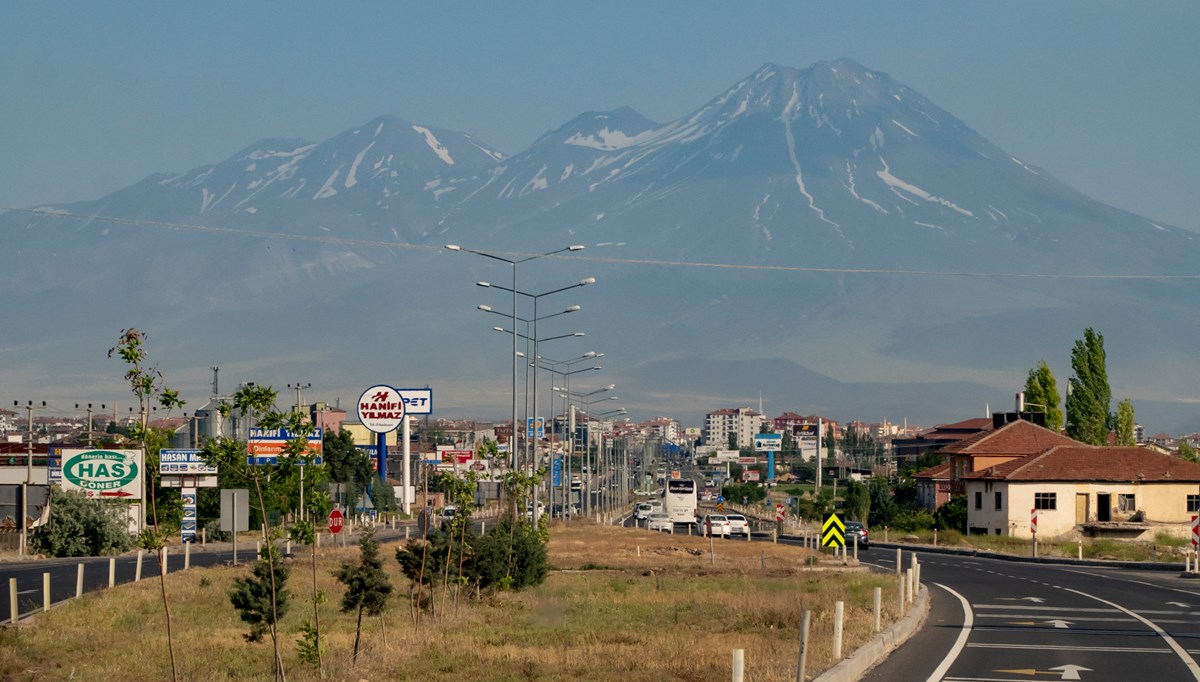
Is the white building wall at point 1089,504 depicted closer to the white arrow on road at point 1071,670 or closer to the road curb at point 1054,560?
the road curb at point 1054,560

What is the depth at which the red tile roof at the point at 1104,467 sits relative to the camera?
85.8m

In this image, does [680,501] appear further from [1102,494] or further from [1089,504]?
[1102,494]

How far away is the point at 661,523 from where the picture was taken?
98.6 metres

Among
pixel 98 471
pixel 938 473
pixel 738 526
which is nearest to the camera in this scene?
pixel 98 471

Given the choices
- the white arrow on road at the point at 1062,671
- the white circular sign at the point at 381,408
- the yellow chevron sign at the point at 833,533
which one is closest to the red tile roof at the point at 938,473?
the white circular sign at the point at 381,408

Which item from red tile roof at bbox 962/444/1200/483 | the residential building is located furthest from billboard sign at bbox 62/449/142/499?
red tile roof at bbox 962/444/1200/483

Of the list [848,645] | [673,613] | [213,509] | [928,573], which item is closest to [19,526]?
[213,509]

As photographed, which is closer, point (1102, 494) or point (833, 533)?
point (833, 533)

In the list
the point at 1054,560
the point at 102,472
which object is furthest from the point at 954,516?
the point at 102,472

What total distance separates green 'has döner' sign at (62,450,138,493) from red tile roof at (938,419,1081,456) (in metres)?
56.4

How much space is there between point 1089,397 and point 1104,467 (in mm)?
36739

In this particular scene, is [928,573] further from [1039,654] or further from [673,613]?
[1039,654]

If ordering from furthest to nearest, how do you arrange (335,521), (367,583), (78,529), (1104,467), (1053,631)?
1. (1104,467)
2. (78,529)
3. (335,521)
4. (1053,631)
5. (367,583)

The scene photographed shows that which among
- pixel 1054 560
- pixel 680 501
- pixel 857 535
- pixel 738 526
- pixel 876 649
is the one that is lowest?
pixel 738 526
